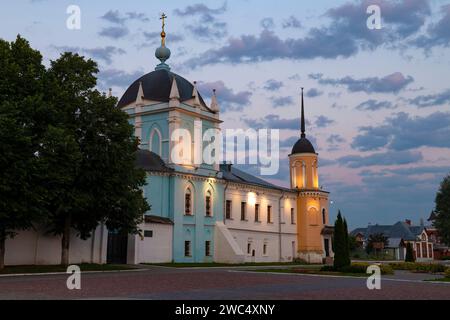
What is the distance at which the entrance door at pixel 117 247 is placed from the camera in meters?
40.8

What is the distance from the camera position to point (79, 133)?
31906 mm

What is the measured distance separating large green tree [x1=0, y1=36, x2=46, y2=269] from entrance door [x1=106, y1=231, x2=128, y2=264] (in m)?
11.6

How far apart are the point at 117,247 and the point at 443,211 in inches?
1528

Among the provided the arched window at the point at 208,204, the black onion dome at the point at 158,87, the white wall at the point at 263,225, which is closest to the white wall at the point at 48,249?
the arched window at the point at 208,204

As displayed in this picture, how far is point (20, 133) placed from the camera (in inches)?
1046

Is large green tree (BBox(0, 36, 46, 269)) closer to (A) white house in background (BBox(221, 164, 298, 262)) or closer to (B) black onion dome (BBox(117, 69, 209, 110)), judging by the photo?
(B) black onion dome (BBox(117, 69, 209, 110))

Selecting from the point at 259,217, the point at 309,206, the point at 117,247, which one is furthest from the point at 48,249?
the point at 309,206

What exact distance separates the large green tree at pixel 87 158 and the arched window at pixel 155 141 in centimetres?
1524

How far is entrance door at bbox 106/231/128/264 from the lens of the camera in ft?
134

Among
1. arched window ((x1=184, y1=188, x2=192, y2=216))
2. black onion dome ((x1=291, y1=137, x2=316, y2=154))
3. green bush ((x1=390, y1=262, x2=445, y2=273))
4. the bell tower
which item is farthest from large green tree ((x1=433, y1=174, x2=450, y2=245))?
arched window ((x1=184, y1=188, x2=192, y2=216))

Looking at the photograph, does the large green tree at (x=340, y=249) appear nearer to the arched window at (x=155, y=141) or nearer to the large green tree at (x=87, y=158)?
the large green tree at (x=87, y=158)
